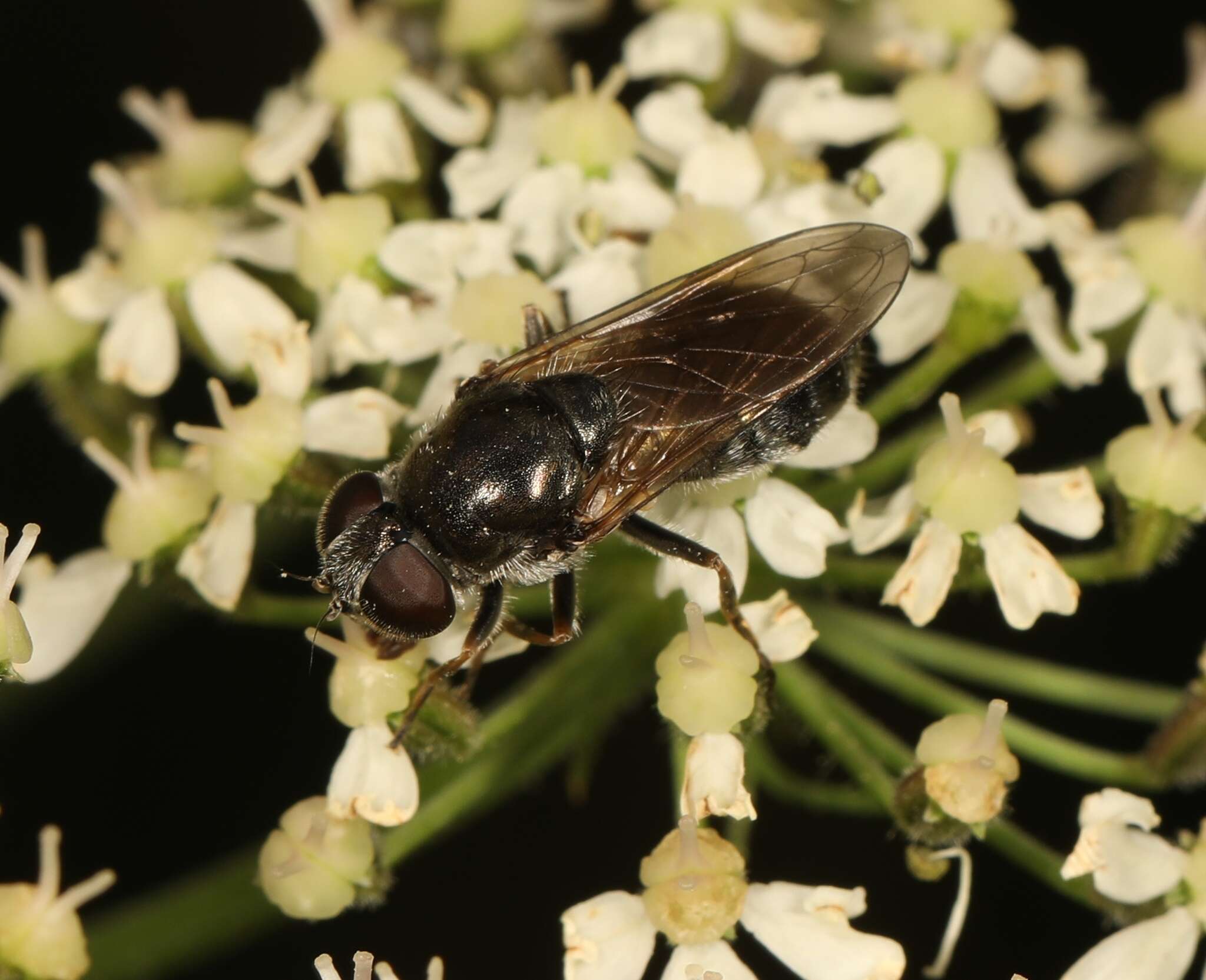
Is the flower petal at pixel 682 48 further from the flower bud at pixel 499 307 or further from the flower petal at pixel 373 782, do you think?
the flower petal at pixel 373 782

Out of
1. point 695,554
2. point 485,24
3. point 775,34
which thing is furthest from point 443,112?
point 695,554

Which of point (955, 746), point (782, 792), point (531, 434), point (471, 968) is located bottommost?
point (471, 968)

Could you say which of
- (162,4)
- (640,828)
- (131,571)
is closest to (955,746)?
(640,828)

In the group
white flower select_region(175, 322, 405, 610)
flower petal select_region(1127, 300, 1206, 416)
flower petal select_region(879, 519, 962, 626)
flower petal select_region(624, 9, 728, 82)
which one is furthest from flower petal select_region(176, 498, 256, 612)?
flower petal select_region(1127, 300, 1206, 416)

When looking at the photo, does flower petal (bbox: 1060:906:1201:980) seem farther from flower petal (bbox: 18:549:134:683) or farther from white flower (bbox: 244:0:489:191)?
white flower (bbox: 244:0:489:191)

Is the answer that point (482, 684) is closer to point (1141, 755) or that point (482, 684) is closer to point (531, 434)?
point (531, 434)

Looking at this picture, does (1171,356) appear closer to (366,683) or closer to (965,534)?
(965,534)
